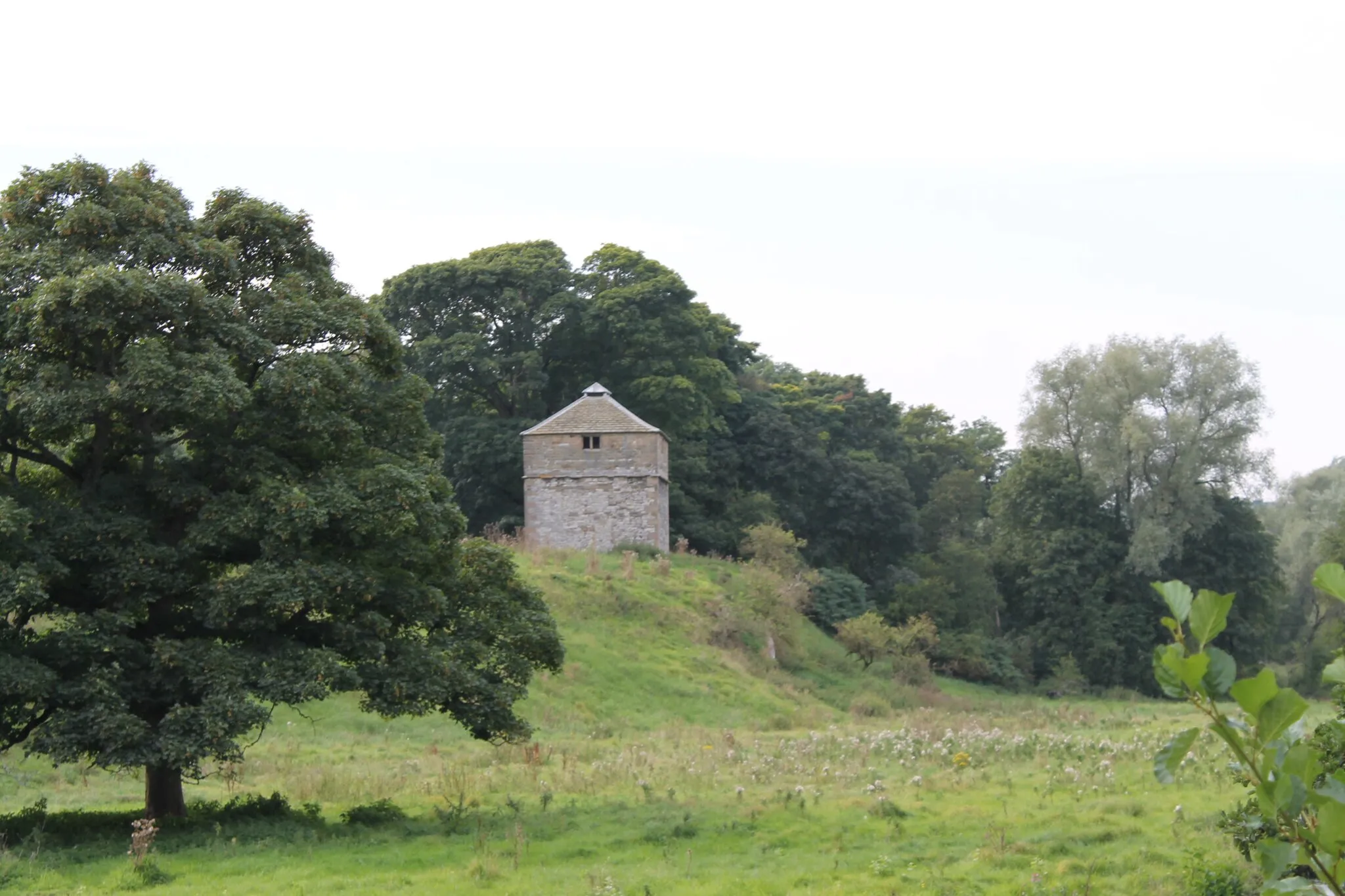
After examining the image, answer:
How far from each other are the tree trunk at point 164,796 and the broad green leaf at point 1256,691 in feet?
52.2

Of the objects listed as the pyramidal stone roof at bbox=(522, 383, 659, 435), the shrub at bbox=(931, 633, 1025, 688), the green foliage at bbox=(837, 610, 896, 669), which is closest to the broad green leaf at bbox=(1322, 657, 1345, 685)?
the green foliage at bbox=(837, 610, 896, 669)

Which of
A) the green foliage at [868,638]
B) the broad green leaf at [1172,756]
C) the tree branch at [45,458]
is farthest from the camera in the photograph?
the green foliage at [868,638]

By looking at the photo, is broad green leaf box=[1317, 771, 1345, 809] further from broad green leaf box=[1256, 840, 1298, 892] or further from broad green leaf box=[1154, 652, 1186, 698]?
broad green leaf box=[1154, 652, 1186, 698]

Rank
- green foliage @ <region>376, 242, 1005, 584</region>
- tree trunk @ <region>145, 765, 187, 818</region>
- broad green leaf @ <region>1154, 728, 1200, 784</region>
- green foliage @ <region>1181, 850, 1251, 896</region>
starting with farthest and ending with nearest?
green foliage @ <region>376, 242, 1005, 584</region>
tree trunk @ <region>145, 765, 187, 818</region>
green foliage @ <region>1181, 850, 1251, 896</region>
broad green leaf @ <region>1154, 728, 1200, 784</region>

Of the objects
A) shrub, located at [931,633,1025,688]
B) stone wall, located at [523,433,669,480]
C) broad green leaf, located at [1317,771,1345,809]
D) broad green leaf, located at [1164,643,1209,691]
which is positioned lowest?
shrub, located at [931,633,1025,688]

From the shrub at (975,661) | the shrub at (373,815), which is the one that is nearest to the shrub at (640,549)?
the shrub at (975,661)

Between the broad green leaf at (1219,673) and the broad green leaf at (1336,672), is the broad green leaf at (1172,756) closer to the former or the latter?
the broad green leaf at (1219,673)

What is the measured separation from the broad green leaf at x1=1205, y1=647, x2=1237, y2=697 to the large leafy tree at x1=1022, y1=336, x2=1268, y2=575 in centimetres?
5082

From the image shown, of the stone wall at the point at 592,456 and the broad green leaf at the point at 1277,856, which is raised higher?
the stone wall at the point at 592,456

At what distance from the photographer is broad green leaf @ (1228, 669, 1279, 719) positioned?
2.93 m

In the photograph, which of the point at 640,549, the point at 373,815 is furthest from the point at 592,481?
the point at 373,815

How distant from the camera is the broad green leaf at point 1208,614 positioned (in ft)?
9.55

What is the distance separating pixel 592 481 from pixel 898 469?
61.3 ft

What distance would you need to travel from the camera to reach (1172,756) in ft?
10.2
